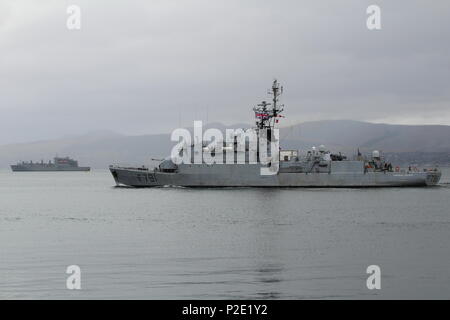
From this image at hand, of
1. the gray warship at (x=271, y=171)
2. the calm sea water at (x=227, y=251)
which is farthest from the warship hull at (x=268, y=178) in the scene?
the calm sea water at (x=227, y=251)

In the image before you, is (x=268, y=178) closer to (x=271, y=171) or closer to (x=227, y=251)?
(x=271, y=171)

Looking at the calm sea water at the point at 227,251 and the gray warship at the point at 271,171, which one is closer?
the calm sea water at the point at 227,251

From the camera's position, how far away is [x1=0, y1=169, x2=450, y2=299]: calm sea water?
16.5 m

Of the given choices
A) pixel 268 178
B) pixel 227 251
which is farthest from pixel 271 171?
pixel 227 251

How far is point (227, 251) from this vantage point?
22875 mm

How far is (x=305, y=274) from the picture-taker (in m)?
18.3

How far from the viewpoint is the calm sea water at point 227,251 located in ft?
54.1

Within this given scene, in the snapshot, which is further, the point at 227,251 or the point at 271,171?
the point at 271,171

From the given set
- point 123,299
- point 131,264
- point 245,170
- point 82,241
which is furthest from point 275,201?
point 123,299

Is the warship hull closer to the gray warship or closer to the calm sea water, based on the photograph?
the gray warship

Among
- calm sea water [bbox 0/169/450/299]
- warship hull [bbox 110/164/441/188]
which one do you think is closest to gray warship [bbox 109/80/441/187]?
warship hull [bbox 110/164/441/188]

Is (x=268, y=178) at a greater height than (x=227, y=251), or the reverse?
(x=268, y=178)

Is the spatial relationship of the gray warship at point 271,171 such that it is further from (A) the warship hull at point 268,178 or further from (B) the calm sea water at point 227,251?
(B) the calm sea water at point 227,251
